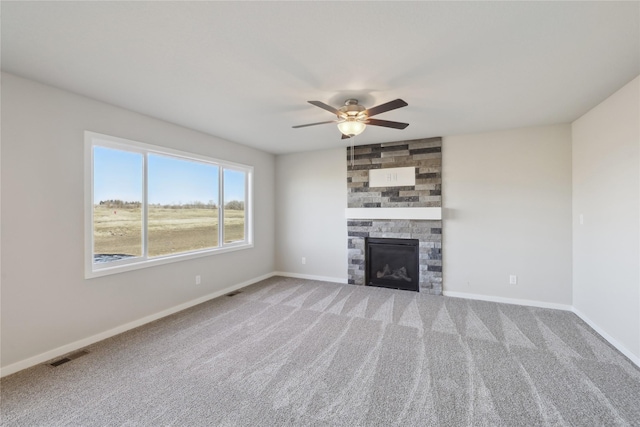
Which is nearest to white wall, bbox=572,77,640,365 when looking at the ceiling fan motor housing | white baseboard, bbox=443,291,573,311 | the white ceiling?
white baseboard, bbox=443,291,573,311

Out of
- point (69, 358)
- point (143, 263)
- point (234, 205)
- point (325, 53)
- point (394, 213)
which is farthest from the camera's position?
point (234, 205)

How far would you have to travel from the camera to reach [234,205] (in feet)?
15.4

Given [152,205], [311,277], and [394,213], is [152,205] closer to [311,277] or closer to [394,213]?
[311,277]

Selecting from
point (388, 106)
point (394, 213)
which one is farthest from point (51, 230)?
point (394, 213)

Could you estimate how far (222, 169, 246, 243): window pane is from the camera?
4.52 m

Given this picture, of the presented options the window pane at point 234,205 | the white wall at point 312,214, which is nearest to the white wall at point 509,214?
the white wall at point 312,214

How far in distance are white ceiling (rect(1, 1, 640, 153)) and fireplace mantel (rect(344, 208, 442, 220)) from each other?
164cm

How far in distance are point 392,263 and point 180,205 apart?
350 cm

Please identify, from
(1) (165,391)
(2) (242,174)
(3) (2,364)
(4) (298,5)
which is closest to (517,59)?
(4) (298,5)

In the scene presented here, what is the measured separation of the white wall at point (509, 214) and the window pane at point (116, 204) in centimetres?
435

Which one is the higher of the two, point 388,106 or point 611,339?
point 388,106

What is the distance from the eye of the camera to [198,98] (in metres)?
2.76

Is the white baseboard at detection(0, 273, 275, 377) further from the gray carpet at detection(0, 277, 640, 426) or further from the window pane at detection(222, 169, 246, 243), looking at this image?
the window pane at detection(222, 169, 246, 243)

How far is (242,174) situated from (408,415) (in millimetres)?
4204
